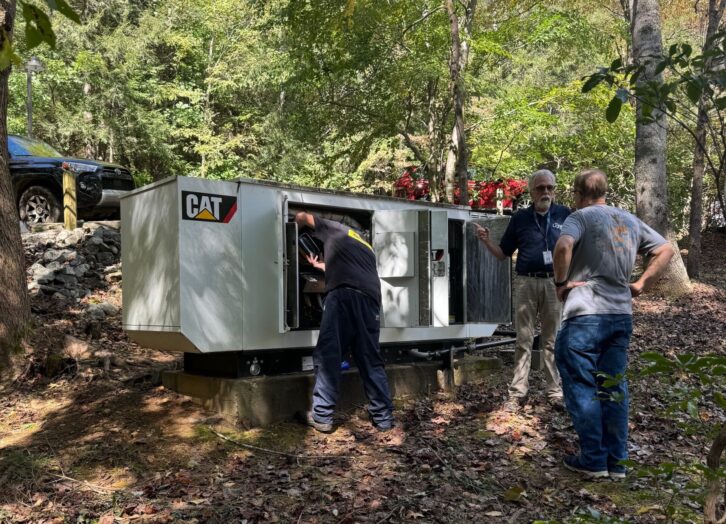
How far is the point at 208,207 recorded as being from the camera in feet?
15.8

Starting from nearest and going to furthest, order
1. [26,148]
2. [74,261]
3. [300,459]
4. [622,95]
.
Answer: [622,95], [300,459], [74,261], [26,148]

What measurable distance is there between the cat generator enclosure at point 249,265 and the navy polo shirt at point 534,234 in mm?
804

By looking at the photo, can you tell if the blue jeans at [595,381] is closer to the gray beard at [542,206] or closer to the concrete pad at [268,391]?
the gray beard at [542,206]

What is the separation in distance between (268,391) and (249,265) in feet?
3.43

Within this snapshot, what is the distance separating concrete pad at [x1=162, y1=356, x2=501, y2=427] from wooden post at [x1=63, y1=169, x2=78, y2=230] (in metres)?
5.85

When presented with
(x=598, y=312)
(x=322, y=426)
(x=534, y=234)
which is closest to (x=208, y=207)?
(x=322, y=426)

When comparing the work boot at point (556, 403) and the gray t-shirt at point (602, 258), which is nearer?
the gray t-shirt at point (602, 258)

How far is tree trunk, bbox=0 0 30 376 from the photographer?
5.62m

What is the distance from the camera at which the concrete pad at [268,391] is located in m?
4.96

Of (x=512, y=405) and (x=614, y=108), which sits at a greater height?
(x=614, y=108)

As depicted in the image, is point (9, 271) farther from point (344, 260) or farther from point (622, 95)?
point (622, 95)

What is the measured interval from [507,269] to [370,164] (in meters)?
11.7

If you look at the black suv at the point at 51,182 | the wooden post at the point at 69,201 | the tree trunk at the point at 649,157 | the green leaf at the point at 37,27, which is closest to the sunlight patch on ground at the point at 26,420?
the green leaf at the point at 37,27

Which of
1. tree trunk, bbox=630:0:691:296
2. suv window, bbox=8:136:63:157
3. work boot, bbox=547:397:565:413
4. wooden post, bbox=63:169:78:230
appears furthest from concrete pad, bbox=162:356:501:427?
suv window, bbox=8:136:63:157
